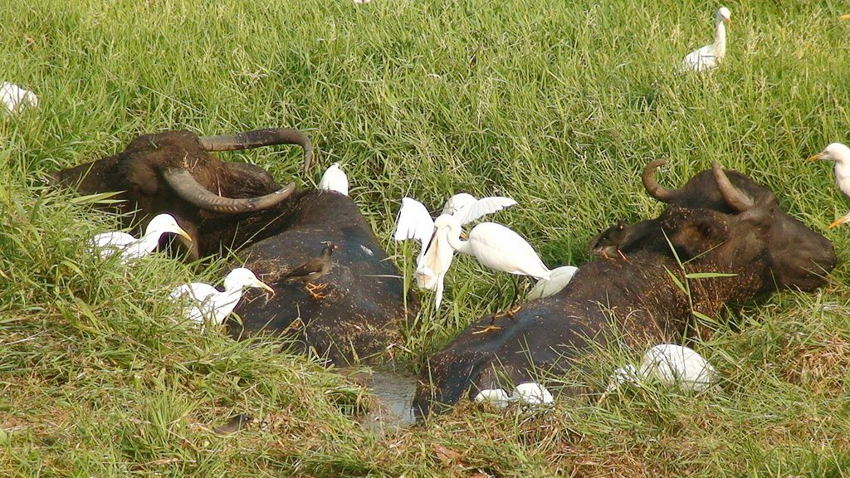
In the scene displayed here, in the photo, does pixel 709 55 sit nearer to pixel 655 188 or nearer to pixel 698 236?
pixel 655 188

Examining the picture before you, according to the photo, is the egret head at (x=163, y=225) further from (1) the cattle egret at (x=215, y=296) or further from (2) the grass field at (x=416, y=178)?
(1) the cattle egret at (x=215, y=296)

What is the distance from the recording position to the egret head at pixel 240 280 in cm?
590

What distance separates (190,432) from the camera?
457cm

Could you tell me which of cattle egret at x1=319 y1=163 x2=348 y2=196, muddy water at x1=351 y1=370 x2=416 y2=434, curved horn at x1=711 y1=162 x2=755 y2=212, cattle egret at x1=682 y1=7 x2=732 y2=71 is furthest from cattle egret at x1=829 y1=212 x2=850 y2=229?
cattle egret at x1=319 y1=163 x2=348 y2=196

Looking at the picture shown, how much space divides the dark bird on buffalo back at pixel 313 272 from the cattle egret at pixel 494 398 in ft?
4.49

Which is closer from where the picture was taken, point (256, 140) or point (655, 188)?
point (655, 188)

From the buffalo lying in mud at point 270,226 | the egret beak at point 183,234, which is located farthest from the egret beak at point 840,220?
the egret beak at point 183,234

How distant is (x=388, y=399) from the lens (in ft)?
18.6

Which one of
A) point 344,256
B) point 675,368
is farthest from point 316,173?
point 675,368

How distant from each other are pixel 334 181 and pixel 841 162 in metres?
2.65

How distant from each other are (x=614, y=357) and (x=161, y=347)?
1737mm

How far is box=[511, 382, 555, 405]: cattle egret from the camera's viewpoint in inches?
→ 188

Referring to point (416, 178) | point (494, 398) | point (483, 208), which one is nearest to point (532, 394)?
point (494, 398)

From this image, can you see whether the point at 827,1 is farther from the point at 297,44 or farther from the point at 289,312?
the point at 289,312
